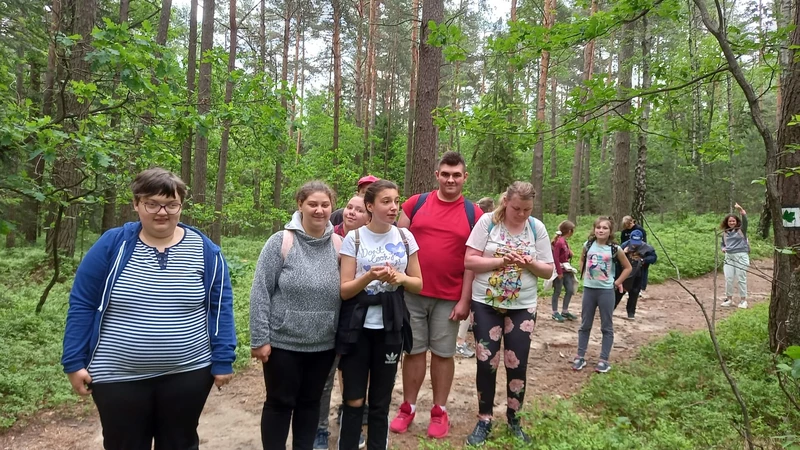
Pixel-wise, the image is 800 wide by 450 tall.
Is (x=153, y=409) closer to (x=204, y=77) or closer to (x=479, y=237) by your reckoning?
(x=479, y=237)

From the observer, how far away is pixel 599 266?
5.06 metres

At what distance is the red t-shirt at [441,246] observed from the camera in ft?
11.0

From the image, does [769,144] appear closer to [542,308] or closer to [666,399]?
[666,399]

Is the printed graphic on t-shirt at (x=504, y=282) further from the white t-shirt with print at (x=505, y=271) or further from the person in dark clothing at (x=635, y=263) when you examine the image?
the person in dark clothing at (x=635, y=263)

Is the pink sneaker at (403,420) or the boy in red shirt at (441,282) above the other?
the boy in red shirt at (441,282)

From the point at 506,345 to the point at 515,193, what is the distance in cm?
117

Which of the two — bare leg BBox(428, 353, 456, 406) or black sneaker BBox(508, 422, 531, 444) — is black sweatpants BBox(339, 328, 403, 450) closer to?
bare leg BBox(428, 353, 456, 406)

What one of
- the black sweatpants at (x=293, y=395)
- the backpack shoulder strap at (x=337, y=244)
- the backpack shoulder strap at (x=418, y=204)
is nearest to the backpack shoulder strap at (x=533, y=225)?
the backpack shoulder strap at (x=418, y=204)

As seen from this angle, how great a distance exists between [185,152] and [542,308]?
36.3 ft

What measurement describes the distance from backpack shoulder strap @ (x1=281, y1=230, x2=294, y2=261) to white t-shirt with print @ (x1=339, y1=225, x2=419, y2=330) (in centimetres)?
34

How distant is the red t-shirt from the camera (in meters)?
3.37

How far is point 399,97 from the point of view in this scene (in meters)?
30.6

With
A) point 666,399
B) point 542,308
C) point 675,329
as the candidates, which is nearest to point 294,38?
point 542,308

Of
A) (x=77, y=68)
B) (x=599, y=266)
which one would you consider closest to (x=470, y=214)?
(x=599, y=266)
